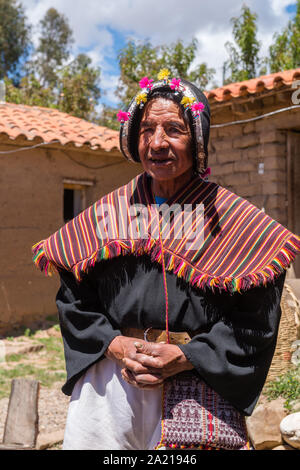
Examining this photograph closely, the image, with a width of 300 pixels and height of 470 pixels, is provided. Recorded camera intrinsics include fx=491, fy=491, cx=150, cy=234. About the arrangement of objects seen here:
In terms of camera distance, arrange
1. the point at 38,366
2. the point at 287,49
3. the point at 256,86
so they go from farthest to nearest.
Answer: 1. the point at 287,49
2. the point at 38,366
3. the point at 256,86

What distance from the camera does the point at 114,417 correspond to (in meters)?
1.75

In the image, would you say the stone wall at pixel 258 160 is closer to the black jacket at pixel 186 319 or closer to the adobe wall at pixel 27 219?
the adobe wall at pixel 27 219

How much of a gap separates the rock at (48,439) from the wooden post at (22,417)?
0.53m

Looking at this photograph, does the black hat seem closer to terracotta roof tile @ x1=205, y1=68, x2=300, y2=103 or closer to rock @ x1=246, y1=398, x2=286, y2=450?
rock @ x1=246, y1=398, x2=286, y2=450

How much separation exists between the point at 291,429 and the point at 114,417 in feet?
6.63

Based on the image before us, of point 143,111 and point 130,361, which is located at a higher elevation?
point 143,111

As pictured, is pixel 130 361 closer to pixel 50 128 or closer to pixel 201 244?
pixel 201 244

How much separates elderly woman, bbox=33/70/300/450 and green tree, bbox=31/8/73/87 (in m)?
25.2

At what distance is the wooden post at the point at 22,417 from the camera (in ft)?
10.9

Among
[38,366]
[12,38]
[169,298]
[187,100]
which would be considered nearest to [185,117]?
[187,100]

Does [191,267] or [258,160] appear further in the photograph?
[258,160]

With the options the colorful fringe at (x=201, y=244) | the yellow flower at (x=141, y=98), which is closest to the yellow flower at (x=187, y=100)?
the yellow flower at (x=141, y=98)
